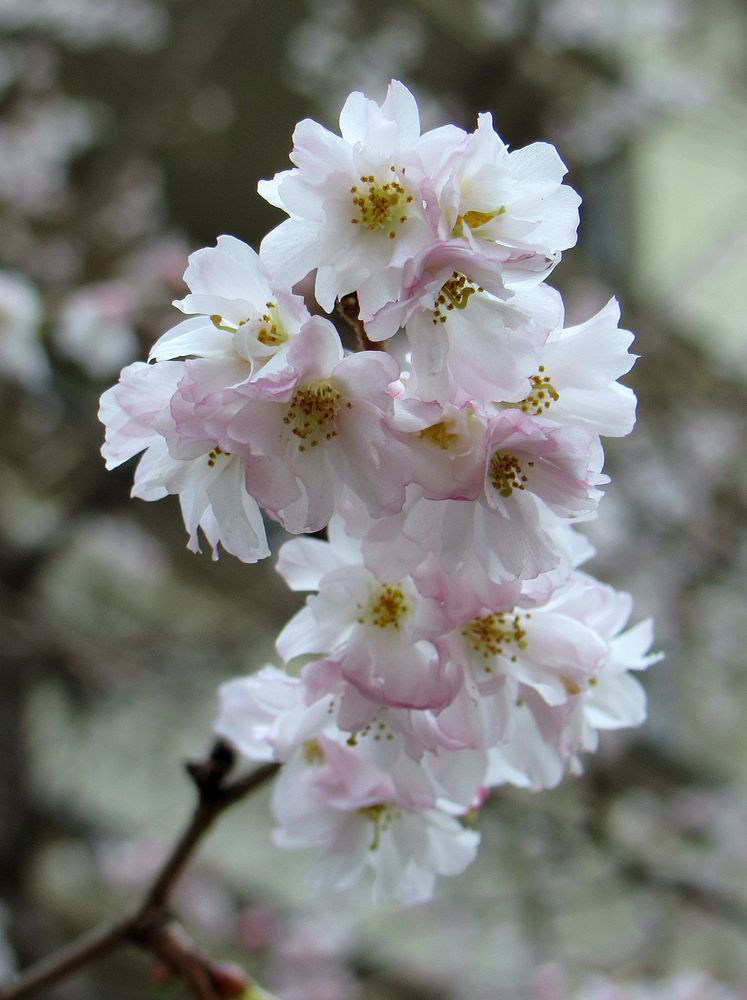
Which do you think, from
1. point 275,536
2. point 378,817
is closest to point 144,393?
point 378,817

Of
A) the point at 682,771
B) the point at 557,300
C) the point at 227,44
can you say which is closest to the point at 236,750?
the point at 557,300

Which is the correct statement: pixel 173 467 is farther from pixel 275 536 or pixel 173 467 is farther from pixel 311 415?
pixel 275 536

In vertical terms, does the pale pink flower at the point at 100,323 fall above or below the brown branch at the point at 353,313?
below

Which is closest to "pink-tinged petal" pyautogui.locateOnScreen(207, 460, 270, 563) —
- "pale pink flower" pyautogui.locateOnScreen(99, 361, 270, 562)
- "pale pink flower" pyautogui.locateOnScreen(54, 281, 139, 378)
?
"pale pink flower" pyautogui.locateOnScreen(99, 361, 270, 562)

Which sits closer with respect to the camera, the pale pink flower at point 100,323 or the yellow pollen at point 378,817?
the yellow pollen at point 378,817

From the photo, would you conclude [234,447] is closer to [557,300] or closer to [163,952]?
[557,300]

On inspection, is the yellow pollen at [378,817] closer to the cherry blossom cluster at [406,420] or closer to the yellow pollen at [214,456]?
the cherry blossom cluster at [406,420]

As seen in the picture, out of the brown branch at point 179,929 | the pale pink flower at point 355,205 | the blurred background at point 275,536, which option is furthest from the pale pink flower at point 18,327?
the pale pink flower at point 355,205

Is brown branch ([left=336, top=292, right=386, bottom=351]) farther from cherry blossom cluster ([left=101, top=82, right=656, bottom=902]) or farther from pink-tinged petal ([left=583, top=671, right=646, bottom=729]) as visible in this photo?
pink-tinged petal ([left=583, top=671, right=646, bottom=729])
